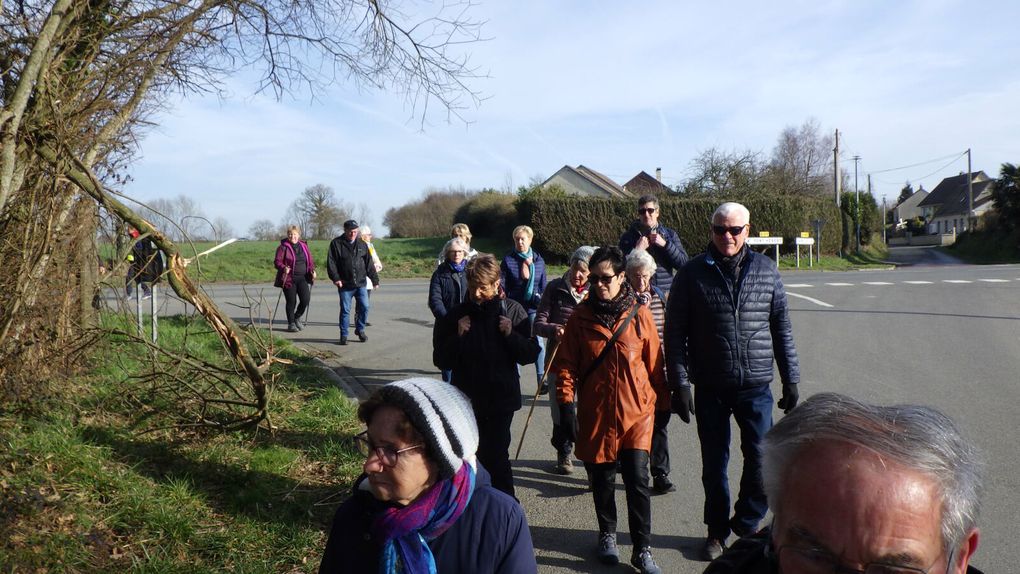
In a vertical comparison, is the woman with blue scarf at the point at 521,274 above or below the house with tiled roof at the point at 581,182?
below

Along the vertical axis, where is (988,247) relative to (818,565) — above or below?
above

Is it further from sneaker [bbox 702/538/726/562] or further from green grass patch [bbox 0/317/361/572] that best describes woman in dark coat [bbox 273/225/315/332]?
sneaker [bbox 702/538/726/562]

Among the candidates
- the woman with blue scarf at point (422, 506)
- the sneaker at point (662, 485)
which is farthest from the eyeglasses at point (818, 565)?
the sneaker at point (662, 485)

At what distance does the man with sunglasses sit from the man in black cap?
597 centimetres

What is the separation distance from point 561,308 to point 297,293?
7712 millimetres

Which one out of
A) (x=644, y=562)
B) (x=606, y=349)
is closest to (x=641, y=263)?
(x=606, y=349)

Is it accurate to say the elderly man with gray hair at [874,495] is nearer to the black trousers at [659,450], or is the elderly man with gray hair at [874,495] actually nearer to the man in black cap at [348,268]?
the black trousers at [659,450]

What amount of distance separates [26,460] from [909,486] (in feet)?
16.5

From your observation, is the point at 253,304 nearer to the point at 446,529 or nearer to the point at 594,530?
the point at 594,530

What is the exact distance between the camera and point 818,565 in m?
1.47

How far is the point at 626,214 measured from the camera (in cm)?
3297

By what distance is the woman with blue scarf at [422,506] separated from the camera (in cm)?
211

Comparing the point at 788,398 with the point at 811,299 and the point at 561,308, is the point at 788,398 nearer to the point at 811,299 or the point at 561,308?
the point at 561,308

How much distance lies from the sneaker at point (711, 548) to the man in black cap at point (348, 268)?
7.79 metres
